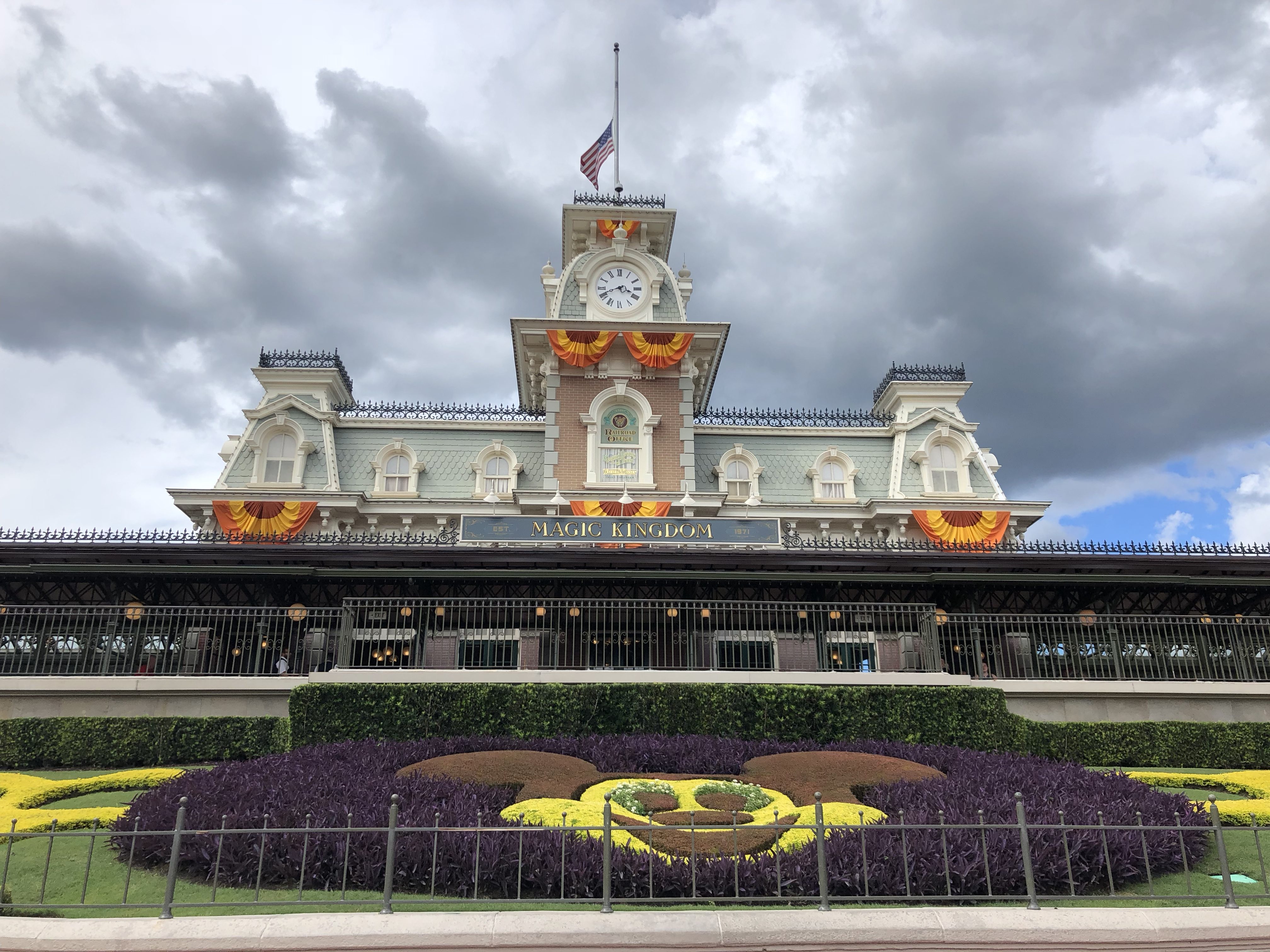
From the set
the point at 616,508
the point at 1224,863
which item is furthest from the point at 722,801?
the point at 616,508

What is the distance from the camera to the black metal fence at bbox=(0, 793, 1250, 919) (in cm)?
683

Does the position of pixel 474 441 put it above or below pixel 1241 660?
above

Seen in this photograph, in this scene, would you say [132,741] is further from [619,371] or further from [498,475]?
[619,371]

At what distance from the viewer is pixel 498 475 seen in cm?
3083

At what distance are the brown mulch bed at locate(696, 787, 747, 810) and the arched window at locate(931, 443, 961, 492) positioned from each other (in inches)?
901

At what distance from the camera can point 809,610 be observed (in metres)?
19.2

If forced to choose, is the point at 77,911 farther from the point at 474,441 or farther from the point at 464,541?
the point at 474,441

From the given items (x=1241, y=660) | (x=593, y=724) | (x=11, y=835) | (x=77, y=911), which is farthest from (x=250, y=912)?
(x=1241, y=660)

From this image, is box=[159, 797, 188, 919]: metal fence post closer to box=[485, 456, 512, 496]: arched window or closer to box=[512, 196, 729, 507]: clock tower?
box=[512, 196, 729, 507]: clock tower

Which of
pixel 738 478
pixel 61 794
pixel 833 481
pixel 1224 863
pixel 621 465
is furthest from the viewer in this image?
pixel 833 481

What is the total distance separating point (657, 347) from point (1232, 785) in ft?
68.0

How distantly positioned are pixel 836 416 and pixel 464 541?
19820mm

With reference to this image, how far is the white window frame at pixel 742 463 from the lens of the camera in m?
30.7

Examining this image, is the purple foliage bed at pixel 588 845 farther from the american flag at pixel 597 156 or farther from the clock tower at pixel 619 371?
the american flag at pixel 597 156
